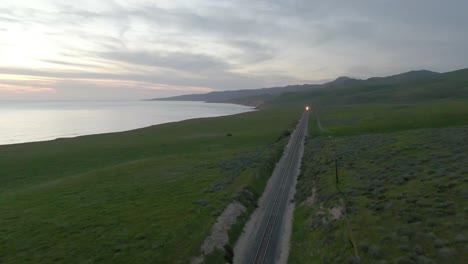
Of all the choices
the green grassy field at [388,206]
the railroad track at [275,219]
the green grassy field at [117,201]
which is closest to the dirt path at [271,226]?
the railroad track at [275,219]

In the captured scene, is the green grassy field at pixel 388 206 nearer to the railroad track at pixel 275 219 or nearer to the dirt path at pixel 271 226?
the dirt path at pixel 271 226

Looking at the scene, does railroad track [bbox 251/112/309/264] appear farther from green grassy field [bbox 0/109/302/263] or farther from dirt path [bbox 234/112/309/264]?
green grassy field [bbox 0/109/302/263]

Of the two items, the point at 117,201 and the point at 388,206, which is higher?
the point at 388,206

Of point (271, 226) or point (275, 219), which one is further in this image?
point (275, 219)

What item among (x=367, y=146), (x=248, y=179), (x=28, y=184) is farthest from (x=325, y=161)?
(x=28, y=184)

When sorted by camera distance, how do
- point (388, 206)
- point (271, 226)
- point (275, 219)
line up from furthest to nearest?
point (275, 219), point (271, 226), point (388, 206)

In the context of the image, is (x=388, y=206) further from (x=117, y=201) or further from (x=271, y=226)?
(x=117, y=201)

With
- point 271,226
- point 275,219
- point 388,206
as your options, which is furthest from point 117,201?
point 388,206

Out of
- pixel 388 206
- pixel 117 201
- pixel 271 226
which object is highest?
pixel 388 206
